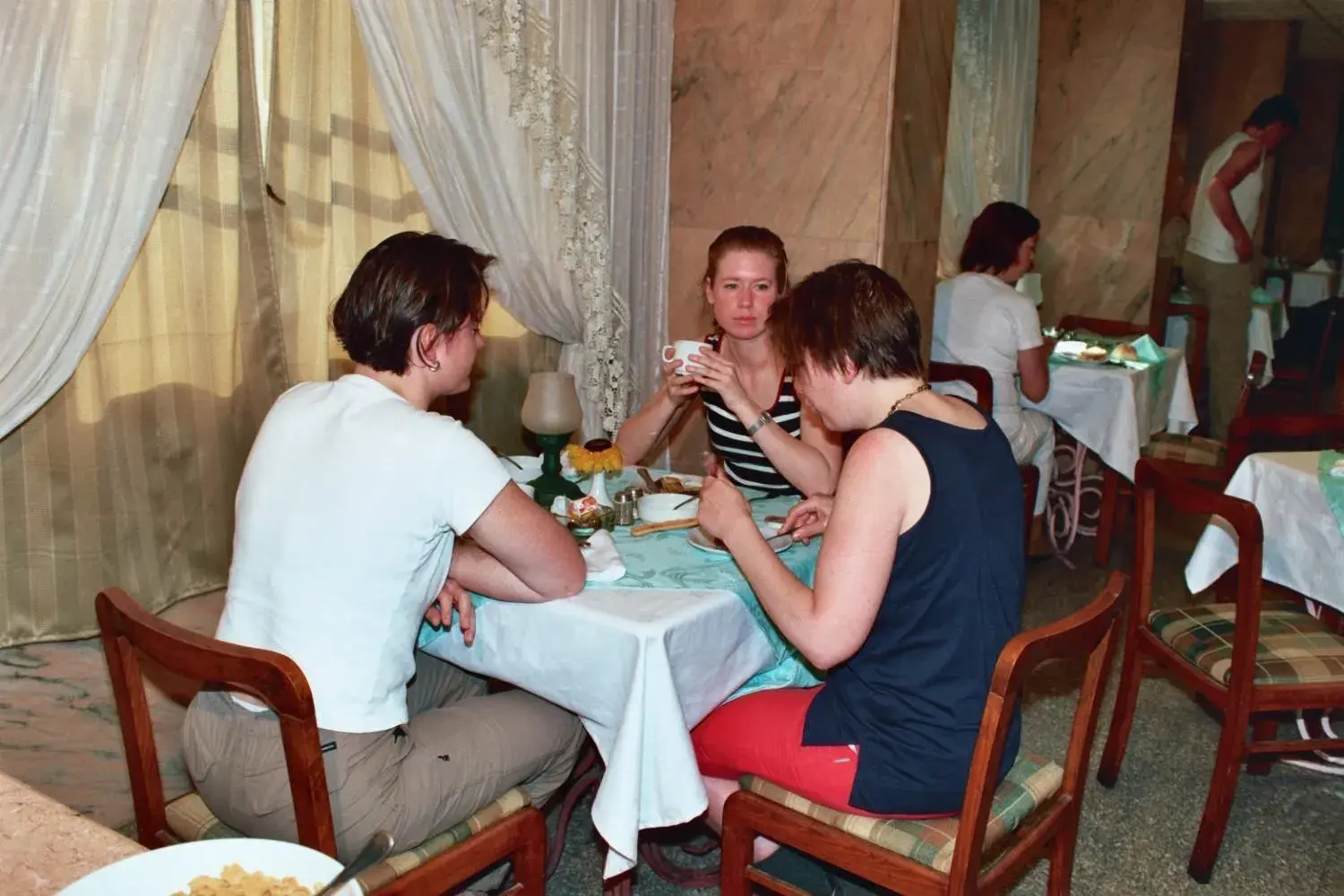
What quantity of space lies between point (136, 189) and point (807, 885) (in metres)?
1.73

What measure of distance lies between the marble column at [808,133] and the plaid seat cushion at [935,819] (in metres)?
1.79

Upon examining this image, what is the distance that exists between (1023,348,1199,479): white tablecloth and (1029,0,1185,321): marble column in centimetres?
176

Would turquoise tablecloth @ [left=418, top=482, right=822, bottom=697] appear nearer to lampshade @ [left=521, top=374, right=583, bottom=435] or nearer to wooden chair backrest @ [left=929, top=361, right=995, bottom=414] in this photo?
lampshade @ [left=521, top=374, right=583, bottom=435]

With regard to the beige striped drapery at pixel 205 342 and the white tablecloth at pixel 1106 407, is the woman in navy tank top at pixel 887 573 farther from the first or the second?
the white tablecloth at pixel 1106 407

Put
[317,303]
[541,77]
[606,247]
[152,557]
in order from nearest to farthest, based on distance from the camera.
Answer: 1. [152,557]
2. [317,303]
3. [541,77]
4. [606,247]

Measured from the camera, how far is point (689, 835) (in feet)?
8.04

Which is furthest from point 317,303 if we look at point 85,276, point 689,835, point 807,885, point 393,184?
point 807,885

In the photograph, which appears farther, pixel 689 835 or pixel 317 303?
pixel 317 303

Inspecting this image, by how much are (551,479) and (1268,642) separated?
1563mm

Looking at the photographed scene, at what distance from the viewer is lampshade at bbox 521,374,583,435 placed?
2264 millimetres

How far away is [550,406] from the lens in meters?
2.27

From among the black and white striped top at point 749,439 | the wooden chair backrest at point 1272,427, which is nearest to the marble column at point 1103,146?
the wooden chair backrest at point 1272,427

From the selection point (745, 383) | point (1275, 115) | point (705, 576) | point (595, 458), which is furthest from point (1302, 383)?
point (705, 576)

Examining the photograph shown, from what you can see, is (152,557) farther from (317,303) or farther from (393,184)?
(393,184)
